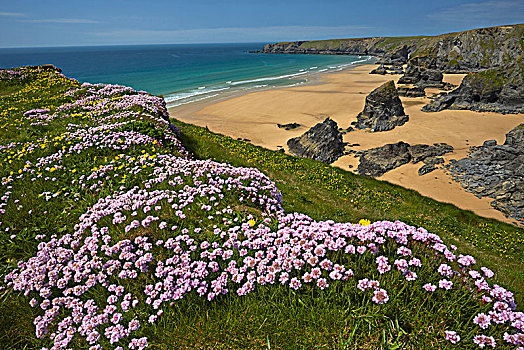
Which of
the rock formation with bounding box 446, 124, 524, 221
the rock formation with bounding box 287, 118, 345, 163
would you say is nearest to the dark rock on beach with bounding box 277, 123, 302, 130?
the rock formation with bounding box 287, 118, 345, 163

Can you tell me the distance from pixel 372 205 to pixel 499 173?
50.4 ft

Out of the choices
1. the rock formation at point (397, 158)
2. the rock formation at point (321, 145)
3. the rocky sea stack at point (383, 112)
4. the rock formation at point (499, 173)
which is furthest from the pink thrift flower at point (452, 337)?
the rocky sea stack at point (383, 112)

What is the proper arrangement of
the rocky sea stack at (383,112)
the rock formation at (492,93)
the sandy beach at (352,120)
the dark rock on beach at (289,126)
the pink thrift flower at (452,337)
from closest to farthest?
the pink thrift flower at (452,337) < the sandy beach at (352,120) < the rocky sea stack at (383,112) < the dark rock on beach at (289,126) < the rock formation at (492,93)

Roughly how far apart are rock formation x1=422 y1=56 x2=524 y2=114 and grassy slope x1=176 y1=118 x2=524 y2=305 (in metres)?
35.7

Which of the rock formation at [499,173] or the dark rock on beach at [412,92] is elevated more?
the dark rock on beach at [412,92]

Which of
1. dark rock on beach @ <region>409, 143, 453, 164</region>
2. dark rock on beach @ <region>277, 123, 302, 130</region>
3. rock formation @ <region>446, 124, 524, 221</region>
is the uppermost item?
dark rock on beach @ <region>277, 123, 302, 130</region>

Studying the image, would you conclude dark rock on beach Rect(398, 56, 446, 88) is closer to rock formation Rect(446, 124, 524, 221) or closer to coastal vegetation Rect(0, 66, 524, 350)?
rock formation Rect(446, 124, 524, 221)

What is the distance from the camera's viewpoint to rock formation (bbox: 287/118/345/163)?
91.7ft

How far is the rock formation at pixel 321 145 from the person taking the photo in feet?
91.7

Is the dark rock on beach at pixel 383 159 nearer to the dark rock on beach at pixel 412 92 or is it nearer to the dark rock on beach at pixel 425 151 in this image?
the dark rock on beach at pixel 425 151

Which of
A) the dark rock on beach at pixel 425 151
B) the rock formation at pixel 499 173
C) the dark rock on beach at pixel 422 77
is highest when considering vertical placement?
the dark rock on beach at pixel 422 77

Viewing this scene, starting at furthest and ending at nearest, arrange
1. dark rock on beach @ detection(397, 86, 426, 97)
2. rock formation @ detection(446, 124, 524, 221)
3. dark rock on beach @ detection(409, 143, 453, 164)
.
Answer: dark rock on beach @ detection(397, 86, 426, 97), dark rock on beach @ detection(409, 143, 453, 164), rock formation @ detection(446, 124, 524, 221)

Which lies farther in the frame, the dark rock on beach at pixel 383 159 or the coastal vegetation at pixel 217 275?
the dark rock on beach at pixel 383 159

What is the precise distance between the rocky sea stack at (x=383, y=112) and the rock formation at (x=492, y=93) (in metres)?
10.1
